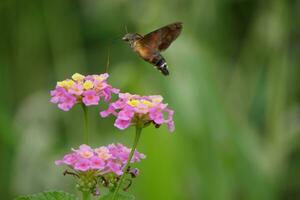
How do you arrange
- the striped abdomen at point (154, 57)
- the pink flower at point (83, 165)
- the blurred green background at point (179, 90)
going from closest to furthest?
the pink flower at point (83, 165), the striped abdomen at point (154, 57), the blurred green background at point (179, 90)

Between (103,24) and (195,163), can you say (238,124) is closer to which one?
(195,163)

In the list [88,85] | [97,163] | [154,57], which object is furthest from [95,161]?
[154,57]

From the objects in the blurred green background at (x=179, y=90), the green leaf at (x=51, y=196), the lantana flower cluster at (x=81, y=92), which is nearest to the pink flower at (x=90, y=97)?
the lantana flower cluster at (x=81, y=92)

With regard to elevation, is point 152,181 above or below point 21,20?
below

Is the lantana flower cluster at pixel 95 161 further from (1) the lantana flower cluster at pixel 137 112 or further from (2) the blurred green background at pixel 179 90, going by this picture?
(2) the blurred green background at pixel 179 90

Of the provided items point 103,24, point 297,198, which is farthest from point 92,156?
point 103,24

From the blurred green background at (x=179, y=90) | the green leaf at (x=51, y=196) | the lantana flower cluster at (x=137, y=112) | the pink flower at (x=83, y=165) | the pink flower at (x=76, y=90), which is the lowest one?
the green leaf at (x=51, y=196)

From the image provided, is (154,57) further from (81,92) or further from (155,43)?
(81,92)
